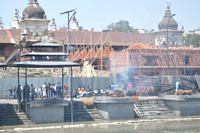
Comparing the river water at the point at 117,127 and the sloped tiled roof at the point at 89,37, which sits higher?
the sloped tiled roof at the point at 89,37

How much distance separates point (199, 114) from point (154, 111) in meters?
3.62

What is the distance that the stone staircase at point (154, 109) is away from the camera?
2969 cm

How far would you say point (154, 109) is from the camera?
3025 centimetres

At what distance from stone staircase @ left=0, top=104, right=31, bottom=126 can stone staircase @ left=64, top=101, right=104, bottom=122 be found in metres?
2.98

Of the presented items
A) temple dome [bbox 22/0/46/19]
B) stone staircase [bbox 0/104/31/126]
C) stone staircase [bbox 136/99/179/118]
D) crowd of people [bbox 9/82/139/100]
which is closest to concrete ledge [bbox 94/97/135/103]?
crowd of people [bbox 9/82/139/100]

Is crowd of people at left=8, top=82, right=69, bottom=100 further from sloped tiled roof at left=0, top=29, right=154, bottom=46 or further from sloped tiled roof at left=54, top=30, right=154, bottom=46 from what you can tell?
sloped tiled roof at left=54, top=30, right=154, bottom=46

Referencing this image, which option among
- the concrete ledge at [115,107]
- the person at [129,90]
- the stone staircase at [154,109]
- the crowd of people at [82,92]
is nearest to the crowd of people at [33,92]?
the concrete ledge at [115,107]

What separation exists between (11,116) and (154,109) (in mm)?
10692

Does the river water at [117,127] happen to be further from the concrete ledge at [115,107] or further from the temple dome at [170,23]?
the temple dome at [170,23]

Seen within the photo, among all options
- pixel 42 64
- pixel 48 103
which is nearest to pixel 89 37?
pixel 42 64

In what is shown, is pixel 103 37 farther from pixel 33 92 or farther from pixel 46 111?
pixel 46 111

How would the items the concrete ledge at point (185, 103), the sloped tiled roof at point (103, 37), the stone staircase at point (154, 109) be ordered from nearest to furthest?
the stone staircase at point (154, 109)
the concrete ledge at point (185, 103)
the sloped tiled roof at point (103, 37)

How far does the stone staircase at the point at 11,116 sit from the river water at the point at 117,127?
0.81 meters

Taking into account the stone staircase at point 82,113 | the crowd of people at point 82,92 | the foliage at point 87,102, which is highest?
the crowd of people at point 82,92
